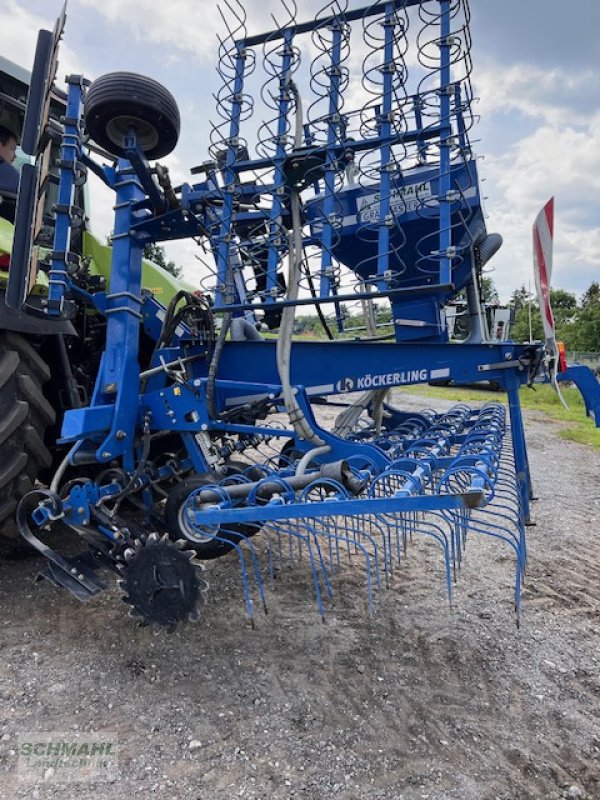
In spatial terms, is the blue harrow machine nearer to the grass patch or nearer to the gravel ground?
the gravel ground

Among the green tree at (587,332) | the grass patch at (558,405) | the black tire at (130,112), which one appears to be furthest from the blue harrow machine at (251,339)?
the green tree at (587,332)

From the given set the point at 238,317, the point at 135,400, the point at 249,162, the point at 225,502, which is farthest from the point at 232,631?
the point at 249,162

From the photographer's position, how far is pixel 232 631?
237cm

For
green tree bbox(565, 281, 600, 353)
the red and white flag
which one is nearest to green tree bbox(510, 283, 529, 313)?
the red and white flag

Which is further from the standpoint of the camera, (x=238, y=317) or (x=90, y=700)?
(x=238, y=317)

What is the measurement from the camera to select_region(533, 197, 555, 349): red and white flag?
276 centimetres

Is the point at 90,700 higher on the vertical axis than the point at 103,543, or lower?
lower

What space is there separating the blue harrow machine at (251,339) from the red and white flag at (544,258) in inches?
4.8

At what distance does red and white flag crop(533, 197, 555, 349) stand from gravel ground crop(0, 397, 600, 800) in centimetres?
134

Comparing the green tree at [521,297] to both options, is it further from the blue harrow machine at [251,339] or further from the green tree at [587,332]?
the green tree at [587,332]

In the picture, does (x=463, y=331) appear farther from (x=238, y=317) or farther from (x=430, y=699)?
(x=430, y=699)

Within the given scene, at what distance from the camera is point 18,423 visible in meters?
2.36

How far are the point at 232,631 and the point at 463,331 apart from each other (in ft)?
8.25

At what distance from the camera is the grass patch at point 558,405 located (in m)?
8.80
